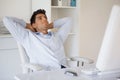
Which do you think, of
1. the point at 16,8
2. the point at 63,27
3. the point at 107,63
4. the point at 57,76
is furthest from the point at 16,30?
the point at 107,63

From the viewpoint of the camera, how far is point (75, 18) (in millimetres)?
3178

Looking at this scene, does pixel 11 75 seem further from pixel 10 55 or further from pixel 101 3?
pixel 101 3

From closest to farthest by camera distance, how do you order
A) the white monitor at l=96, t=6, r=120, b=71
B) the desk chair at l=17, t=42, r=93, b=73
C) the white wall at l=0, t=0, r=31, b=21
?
the white monitor at l=96, t=6, r=120, b=71
the desk chair at l=17, t=42, r=93, b=73
the white wall at l=0, t=0, r=31, b=21

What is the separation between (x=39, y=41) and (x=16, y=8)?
895mm

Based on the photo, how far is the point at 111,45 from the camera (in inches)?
48.9

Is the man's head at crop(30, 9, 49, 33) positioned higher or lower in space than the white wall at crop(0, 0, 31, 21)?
lower

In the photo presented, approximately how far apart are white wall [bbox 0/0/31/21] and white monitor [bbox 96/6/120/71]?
202 cm

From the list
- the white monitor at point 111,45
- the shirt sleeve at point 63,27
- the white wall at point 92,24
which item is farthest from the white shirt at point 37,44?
the white wall at point 92,24

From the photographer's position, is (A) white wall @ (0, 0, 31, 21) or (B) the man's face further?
(A) white wall @ (0, 0, 31, 21)

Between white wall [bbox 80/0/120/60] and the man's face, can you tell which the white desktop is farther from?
white wall [bbox 80/0/120/60]

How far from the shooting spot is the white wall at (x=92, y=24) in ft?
12.0

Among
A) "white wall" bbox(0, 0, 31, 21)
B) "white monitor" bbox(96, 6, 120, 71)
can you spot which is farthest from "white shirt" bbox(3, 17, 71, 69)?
"white monitor" bbox(96, 6, 120, 71)

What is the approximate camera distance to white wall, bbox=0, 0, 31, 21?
3.01 metres

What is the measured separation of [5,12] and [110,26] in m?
2.09
